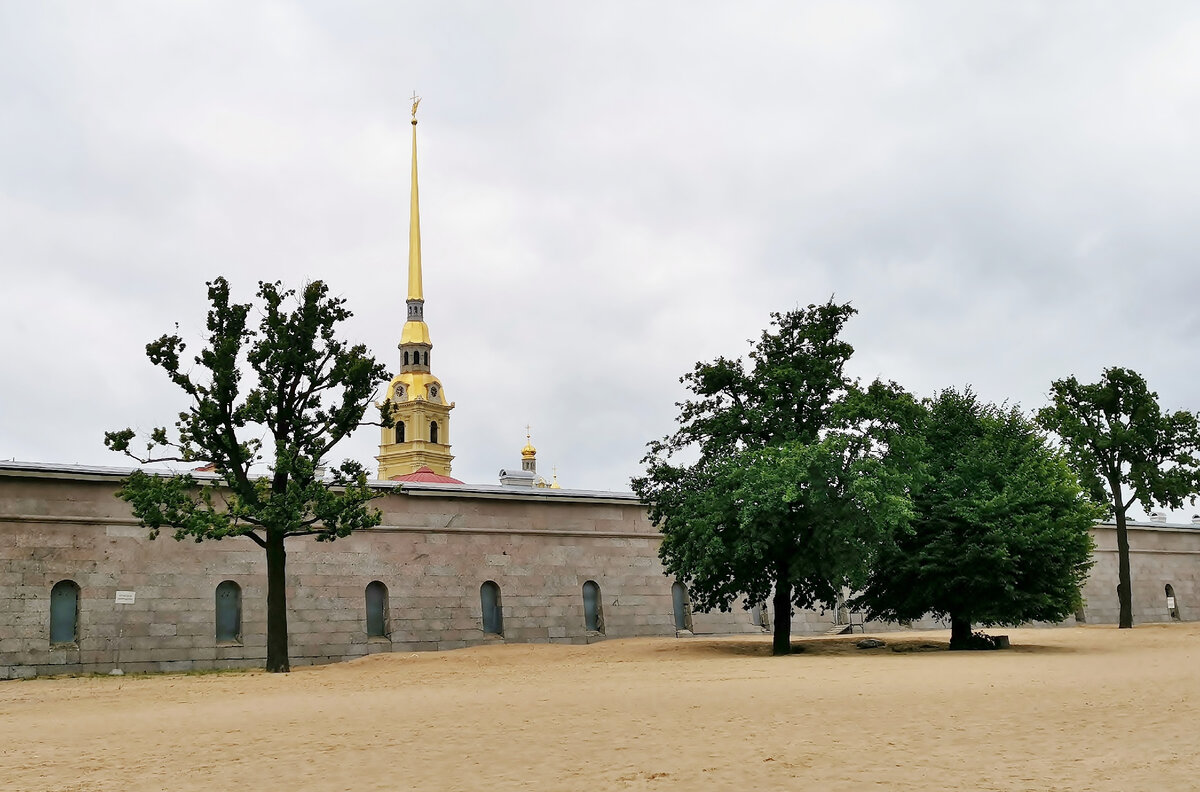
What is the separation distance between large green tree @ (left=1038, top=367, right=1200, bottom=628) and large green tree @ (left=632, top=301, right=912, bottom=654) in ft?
57.9

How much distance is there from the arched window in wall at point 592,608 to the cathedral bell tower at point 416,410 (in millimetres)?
78385

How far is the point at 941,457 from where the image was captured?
31.3 metres

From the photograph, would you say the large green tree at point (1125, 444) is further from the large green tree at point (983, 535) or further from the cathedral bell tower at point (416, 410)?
the cathedral bell tower at point (416, 410)

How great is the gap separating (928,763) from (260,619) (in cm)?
2444

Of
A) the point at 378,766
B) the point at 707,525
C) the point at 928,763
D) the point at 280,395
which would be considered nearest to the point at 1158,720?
the point at 928,763

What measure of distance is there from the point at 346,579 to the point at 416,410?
83324 millimetres

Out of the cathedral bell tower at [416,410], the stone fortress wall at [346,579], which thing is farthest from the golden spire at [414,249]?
the stone fortress wall at [346,579]

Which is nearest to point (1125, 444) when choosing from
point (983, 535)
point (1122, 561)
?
point (1122, 561)

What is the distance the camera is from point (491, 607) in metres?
35.1

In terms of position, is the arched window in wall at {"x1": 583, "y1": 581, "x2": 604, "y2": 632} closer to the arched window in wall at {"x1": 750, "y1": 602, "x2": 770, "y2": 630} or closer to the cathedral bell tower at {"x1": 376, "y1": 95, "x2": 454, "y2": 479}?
the arched window in wall at {"x1": 750, "y1": 602, "x2": 770, "y2": 630}

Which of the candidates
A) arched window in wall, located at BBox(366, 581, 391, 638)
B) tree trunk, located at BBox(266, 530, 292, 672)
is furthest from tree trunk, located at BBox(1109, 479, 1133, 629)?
tree trunk, located at BBox(266, 530, 292, 672)

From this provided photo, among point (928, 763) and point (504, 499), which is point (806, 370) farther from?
point (928, 763)

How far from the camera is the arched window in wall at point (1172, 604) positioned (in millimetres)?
52625

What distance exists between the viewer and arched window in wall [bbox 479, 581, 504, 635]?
114 ft
